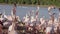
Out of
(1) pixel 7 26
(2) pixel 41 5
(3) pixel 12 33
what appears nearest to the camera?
(3) pixel 12 33

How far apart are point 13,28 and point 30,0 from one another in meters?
5.95

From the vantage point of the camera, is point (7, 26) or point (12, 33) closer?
point (12, 33)

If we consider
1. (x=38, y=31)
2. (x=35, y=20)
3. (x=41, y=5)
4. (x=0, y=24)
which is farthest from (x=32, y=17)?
(x=41, y=5)

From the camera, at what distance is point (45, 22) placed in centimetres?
469

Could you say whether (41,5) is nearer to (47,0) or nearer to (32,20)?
(47,0)

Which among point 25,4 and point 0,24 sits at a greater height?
point 0,24

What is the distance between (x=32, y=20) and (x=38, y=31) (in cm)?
37

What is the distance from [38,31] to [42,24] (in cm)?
24

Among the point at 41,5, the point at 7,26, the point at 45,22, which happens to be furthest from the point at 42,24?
the point at 41,5

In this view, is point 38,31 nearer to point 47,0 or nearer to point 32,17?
point 32,17

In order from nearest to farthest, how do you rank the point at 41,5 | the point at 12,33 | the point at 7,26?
the point at 12,33 → the point at 7,26 → the point at 41,5

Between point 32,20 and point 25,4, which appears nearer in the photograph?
point 32,20

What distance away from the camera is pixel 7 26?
4262mm

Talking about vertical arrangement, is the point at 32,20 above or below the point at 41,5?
above
